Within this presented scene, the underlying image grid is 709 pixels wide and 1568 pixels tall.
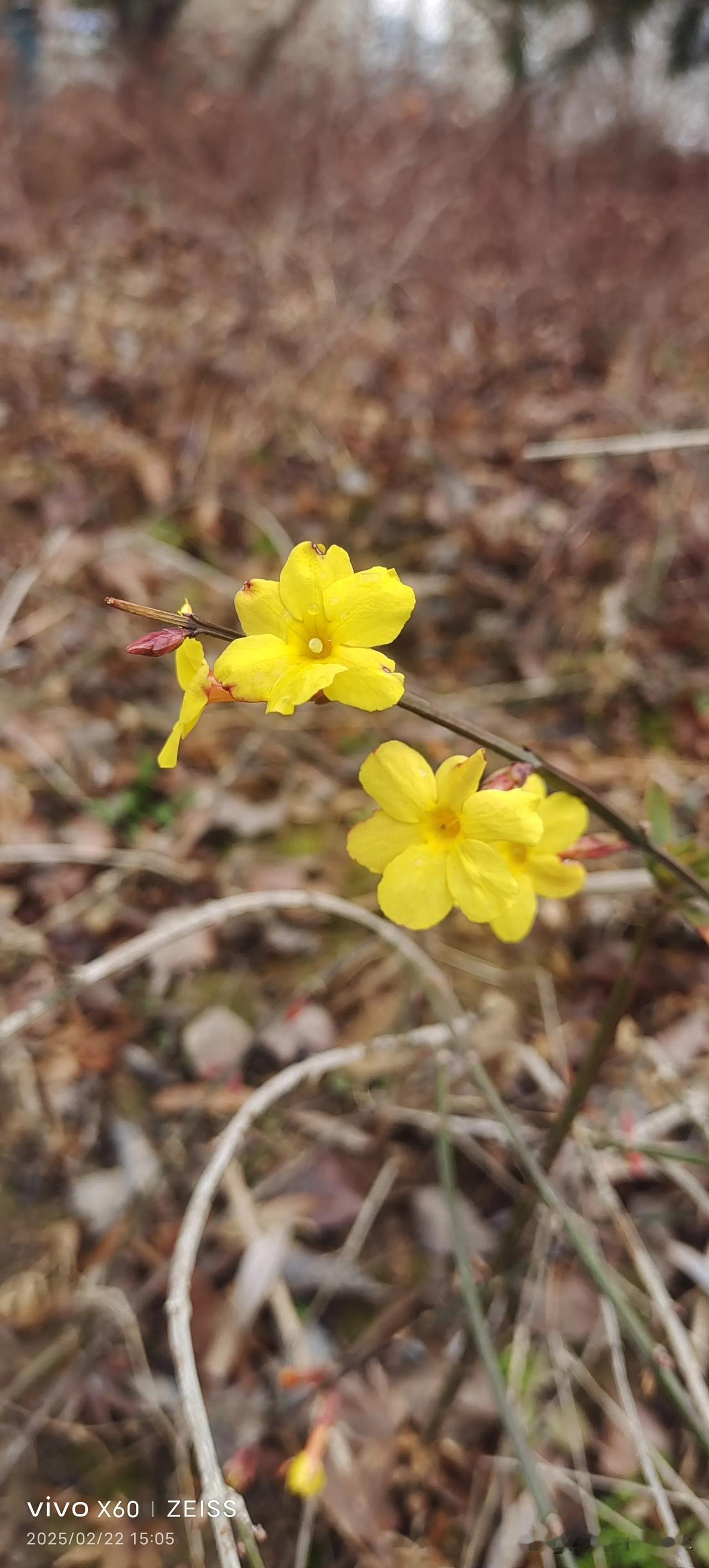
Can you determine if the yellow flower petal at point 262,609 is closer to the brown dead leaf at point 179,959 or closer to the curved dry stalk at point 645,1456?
the curved dry stalk at point 645,1456

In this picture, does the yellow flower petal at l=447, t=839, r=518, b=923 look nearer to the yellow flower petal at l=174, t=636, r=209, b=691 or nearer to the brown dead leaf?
the yellow flower petal at l=174, t=636, r=209, b=691

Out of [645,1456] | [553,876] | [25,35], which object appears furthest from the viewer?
[25,35]

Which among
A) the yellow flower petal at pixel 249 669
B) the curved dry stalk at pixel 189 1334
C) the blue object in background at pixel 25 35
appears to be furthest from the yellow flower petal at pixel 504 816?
the blue object in background at pixel 25 35

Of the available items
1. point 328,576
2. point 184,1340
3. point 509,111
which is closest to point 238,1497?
point 184,1340

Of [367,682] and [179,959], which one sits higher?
[367,682]

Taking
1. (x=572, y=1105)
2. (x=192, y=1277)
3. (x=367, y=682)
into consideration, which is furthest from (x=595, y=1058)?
(x=192, y=1277)

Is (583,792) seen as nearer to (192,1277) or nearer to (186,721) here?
(186,721)
